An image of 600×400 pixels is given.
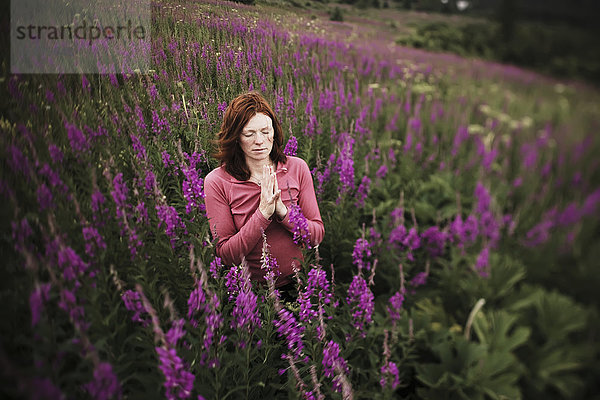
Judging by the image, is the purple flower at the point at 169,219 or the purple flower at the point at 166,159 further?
the purple flower at the point at 166,159

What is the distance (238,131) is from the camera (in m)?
2.01

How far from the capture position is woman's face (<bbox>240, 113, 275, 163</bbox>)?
2008 millimetres

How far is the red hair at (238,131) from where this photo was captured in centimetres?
Answer: 199

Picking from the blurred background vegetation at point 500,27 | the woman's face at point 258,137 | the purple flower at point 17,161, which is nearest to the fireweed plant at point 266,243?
the purple flower at point 17,161

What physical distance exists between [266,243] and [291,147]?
0.74 m

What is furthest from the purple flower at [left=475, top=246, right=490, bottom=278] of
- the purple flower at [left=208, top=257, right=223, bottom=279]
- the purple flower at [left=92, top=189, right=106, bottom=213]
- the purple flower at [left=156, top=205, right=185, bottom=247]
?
the purple flower at [left=92, top=189, right=106, bottom=213]

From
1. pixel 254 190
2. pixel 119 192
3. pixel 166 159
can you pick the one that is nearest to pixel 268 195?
pixel 254 190

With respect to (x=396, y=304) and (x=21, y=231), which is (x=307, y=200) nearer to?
(x=396, y=304)

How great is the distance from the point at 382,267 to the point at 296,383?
1.48 metres

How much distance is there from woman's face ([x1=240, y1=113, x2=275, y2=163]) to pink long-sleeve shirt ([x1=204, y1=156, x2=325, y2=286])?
0.52 ft

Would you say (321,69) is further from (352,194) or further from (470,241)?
(470,241)

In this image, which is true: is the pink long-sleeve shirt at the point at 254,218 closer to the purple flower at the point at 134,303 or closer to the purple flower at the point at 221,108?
the purple flower at the point at 221,108

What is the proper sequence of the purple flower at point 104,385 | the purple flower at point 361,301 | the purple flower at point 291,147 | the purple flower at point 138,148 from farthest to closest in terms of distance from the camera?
the purple flower at point 291,147, the purple flower at point 361,301, the purple flower at point 138,148, the purple flower at point 104,385

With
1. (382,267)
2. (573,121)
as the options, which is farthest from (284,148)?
(573,121)
